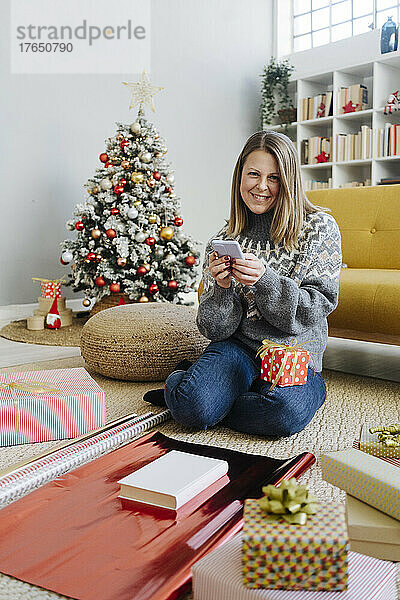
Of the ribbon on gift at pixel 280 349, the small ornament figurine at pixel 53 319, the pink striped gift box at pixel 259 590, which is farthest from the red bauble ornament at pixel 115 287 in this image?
the pink striped gift box at pixel 259 590

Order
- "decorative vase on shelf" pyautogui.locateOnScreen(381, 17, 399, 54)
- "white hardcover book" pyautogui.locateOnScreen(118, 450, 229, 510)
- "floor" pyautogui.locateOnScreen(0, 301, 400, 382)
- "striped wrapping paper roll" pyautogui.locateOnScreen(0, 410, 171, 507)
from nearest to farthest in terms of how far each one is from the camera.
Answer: "white hardcover book" pyautogui.locateOnScreen(118, 450, 229, 510), "striped wrapping paper roll" pyautogui.locateOnScreen(0, 410, 171, 507), "floor" pyautogui.locateOnScreen(0, 301, 400, 382), "decorative vase on shelf" pyautogui.locateOnScreen(381, 17, 399, 54)

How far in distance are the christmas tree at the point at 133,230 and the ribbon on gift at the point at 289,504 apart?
10.1ft

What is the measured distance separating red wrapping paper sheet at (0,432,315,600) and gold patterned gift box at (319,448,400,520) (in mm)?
197

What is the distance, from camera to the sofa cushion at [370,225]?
2.81 metres

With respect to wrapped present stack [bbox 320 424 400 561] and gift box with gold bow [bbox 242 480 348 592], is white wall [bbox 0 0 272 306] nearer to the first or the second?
wrapped present stack [bbox 320 424 400 561]

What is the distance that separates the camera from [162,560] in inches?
41.8

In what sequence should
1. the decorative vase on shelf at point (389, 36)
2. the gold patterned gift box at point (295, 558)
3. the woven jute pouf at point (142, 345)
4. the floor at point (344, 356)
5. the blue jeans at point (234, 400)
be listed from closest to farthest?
the gold patterned gift box at point (295, 558), the blue jeans at point (234, 400), the woven jute pouf at point (142, 345), the floor at point (344, 356), the decorative vase on shelf at point (389, 36)

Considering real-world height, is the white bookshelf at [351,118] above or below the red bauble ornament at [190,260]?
above

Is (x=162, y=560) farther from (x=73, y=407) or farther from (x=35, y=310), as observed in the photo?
(x=35, y=310)

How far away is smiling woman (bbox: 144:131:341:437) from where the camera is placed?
5.86 ft

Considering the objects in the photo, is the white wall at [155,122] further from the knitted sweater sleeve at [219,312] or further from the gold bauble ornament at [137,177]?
the knitted sweater sleeve at [219,312]

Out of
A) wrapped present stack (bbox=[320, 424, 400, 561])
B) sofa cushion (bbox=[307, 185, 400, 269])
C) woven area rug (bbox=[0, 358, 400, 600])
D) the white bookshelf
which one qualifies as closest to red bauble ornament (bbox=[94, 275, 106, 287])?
woven area rug (bbox=[0, 358, 400, 600])

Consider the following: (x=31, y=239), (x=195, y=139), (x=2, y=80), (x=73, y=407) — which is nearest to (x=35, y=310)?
(x=31, y=239)

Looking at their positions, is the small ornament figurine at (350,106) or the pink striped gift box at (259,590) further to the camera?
the small ornament figurine at (350,106)
